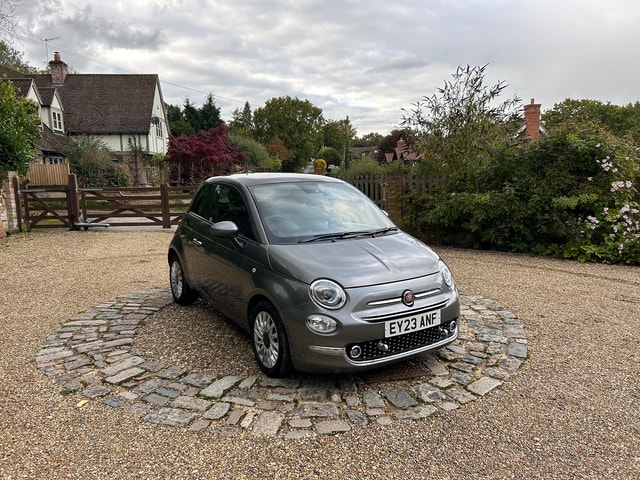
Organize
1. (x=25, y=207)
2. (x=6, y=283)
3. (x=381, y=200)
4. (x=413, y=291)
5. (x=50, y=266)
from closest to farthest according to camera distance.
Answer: (x=413, y=291) < (x=6, y=283) < (x=50, y=266) < (x=381, y=200) < (x=25, y=207)

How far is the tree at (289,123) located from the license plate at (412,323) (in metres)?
61.6

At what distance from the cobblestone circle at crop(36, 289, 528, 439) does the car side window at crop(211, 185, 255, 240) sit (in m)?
1.32

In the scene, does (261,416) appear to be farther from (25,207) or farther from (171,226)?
(25,207)

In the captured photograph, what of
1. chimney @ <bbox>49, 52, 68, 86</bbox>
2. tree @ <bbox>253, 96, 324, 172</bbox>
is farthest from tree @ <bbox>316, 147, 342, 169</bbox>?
chimney @ <bbox>49, 52, 68, 86</bbox>

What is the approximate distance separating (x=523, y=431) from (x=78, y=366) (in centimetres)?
360

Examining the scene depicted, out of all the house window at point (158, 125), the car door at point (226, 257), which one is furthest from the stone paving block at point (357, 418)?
the house window at point (158, 125)

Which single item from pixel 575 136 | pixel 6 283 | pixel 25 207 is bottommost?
pixel 6 283

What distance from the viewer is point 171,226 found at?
1445 centimetres

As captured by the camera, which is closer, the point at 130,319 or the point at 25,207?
the point at 130,319

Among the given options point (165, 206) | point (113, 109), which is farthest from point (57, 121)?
point (165, 206)

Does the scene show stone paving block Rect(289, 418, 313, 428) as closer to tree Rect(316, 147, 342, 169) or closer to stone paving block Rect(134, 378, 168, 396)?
stone paving block Rect(134, 378, 168, 396)

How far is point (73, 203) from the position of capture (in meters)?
13.5

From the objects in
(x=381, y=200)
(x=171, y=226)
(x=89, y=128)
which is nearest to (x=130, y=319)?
(x=381, y=200)

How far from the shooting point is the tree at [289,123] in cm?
6462
